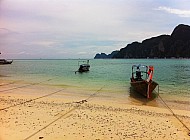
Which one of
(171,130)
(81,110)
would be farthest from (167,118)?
(81,110)

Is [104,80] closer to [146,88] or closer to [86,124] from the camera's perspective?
[146,88]

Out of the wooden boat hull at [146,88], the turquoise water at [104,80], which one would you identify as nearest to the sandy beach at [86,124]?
the wooden boat hull at [146,88]

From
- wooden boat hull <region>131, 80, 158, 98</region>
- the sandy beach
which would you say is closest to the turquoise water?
wooden boat hull <region>131, 80, 158, 98</region>

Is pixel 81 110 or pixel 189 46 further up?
pixel 189 46

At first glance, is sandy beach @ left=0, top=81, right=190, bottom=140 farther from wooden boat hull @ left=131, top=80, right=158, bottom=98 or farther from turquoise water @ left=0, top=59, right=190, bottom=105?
turquoise water @ left=0, top=59, right=190, bottom=105

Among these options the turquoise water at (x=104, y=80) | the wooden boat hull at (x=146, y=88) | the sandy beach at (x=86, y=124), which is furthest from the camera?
the turquoise water at (x=104, y=80)

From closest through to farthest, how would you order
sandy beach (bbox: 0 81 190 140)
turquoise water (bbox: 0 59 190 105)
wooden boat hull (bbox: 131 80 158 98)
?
sandy beach (bbox: 0 81 190 140) < wooden boat hull (bbox: 131 80 158 98) < turquoise water (bbox: 0 59 190 105)

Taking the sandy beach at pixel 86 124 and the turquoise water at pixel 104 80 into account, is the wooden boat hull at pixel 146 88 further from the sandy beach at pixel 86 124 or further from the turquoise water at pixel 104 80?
the sandy beach at pixel 86 124

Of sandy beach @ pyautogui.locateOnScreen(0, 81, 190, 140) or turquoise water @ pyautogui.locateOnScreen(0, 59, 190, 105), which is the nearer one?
sandy beach @ pyautogui.locateOnScreen(0, 81, 190, 140)

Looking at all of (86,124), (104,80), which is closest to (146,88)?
(86,124)

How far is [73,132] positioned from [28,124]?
2.27 metres

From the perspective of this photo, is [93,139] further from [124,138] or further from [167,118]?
[167,118]

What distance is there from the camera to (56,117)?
11.4 meters

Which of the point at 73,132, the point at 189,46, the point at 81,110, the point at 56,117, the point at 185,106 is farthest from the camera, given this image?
the point at 189,46
